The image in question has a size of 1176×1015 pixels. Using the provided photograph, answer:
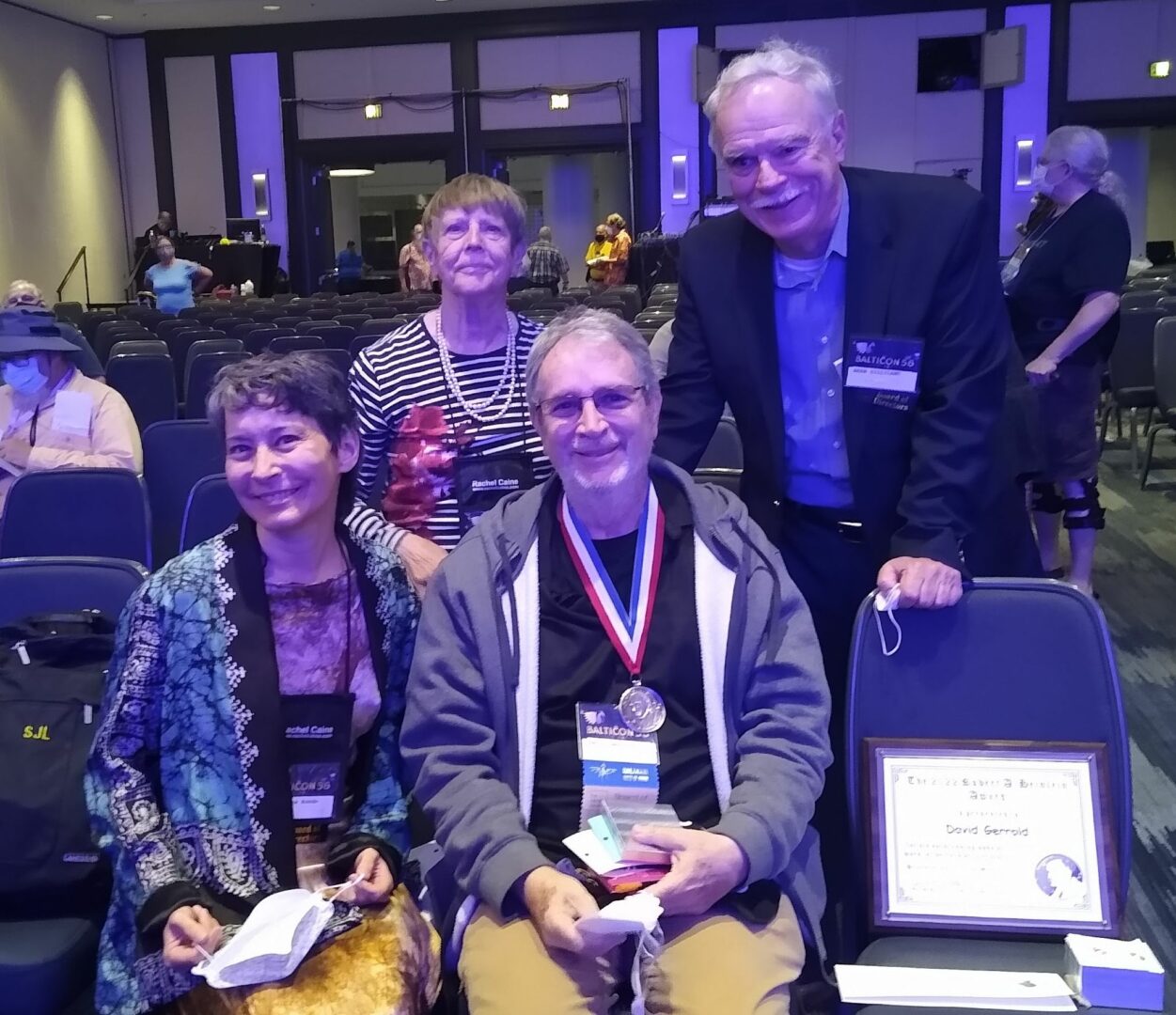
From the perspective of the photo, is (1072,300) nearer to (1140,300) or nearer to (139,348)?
(1140,300)

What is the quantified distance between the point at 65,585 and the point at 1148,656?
3.29 m

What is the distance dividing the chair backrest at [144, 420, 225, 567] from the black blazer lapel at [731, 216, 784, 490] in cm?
196

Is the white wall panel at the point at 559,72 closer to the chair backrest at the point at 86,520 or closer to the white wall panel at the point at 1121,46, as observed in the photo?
the white wall panel at the point at 1121,46

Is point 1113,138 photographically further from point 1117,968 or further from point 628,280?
point 1117,968

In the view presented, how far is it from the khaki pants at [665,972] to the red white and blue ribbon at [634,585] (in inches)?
14.6

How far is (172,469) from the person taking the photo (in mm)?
3363

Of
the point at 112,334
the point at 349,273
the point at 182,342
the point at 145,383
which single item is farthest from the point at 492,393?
the point at 349,273

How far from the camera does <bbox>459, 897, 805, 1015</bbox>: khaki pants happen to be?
1.40m

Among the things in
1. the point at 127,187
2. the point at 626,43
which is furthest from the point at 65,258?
the point at 626,43

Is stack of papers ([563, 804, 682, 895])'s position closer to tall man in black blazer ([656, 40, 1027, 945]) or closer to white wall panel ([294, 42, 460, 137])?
tall man in black blazer ([656, 40, 1027, 945])

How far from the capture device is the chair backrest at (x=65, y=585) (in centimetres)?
201

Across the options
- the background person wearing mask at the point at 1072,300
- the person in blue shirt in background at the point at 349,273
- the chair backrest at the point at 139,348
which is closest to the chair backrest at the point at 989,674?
the background person wearing mask at the point at 1072,300

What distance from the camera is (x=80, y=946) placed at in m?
1.65

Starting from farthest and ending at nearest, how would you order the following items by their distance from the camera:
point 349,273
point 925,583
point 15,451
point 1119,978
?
point 349,273 < point 15,451 < point 925,583 < point 1119,978
